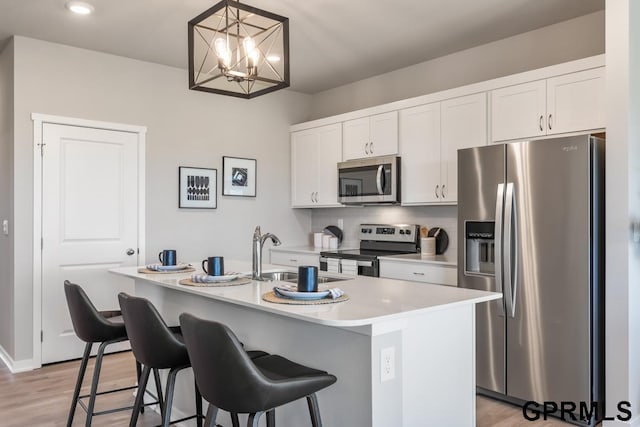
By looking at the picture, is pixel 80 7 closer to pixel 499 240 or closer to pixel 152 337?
pixel 152 337

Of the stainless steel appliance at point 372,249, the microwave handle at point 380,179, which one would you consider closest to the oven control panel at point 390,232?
the stainless steel appliance at point 372,249

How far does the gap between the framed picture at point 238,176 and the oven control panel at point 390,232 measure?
124 cm

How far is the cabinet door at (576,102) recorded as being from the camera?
10.3 ft

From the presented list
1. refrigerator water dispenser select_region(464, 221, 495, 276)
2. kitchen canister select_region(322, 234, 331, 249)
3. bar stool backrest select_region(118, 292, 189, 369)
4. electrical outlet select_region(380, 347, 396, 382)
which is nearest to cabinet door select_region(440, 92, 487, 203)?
refrigerator water dispenser select_region(464, 221, 495, 276)

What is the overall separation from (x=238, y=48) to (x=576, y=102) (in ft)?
7.09

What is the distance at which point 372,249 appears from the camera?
499cm

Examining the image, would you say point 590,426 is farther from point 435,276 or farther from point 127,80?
point 127,80

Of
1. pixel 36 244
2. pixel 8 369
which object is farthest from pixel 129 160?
pixel 8 369

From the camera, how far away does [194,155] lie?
493 centimetres

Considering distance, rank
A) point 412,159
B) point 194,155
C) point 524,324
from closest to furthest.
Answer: point 524,324 → point 412,159 → point 194,155

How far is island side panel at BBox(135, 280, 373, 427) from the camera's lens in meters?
1.83

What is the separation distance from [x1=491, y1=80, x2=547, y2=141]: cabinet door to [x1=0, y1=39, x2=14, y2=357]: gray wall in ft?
12.3

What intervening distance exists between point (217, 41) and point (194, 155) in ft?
8.29

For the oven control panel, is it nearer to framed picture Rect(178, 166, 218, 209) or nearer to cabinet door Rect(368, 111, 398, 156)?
cabinet door Rect(368, 111, 398, 156)
